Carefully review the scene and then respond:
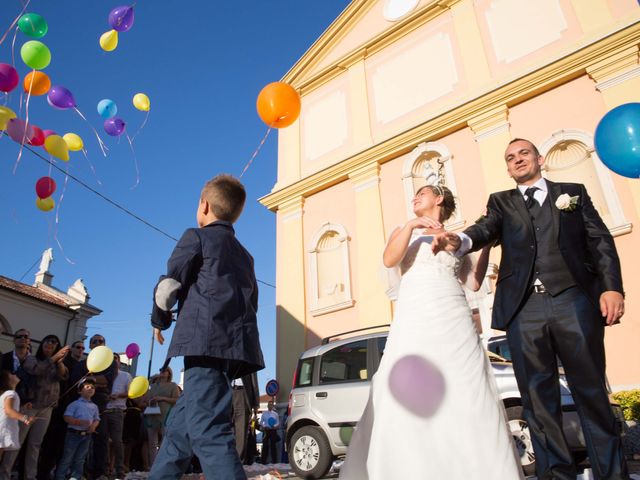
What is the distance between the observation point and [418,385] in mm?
2072

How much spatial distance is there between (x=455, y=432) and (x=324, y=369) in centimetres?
512

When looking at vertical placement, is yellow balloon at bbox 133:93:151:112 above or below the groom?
above

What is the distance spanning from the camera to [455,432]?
1.95 metres

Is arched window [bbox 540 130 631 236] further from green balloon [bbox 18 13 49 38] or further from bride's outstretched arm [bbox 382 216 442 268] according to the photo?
green balloon [bbox 18 13 49 38]

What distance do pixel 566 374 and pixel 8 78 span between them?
671cm

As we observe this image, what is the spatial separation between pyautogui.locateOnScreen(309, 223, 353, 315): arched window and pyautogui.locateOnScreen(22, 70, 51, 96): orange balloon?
8425mm

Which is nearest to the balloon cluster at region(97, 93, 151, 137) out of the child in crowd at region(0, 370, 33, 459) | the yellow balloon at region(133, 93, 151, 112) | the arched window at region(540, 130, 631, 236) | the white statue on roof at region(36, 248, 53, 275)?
the yellow balloon at region(133, 93, 151, 112)

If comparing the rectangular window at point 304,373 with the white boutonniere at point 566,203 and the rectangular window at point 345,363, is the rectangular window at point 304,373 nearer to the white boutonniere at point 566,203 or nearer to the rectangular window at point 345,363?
the rectangular window at point 345,363

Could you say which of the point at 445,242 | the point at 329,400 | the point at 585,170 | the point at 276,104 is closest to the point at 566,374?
the point at 445,242

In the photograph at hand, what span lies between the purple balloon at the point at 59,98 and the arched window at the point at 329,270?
8.06 metres

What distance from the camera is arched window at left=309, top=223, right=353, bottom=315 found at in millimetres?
12430

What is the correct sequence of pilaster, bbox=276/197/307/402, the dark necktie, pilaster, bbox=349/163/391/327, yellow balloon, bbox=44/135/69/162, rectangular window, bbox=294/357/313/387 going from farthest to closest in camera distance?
1. pilaster, bbox=276/197/307/402
2. pilaster, bbox=349/163/391/327
3. rectangular window, bbox=294/357/313/387
4. yellow balloon, bbox=44/135/69/162
5. the dark necktie

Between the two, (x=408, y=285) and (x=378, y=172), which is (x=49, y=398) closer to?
(x=408, y=285)

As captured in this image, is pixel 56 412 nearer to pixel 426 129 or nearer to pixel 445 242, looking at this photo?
pixel 445 242
